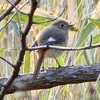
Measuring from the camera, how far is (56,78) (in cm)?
93

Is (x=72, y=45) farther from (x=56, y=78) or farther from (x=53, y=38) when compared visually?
(x=56, y=78)

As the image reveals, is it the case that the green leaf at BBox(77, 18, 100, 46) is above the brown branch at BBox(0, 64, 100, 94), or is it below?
above

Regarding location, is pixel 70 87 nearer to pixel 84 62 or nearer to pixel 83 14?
pixel 84 62

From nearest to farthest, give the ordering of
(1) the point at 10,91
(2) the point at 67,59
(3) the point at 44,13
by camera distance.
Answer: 1. (1) the point at 10,91
2. (3) the point at 44,13
3. (2) the point at 67,59

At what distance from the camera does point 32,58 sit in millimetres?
1152

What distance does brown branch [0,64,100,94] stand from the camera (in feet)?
2.96

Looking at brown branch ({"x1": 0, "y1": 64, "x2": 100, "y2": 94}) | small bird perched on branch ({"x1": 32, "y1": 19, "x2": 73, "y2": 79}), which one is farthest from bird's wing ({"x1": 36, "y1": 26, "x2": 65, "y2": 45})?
brown branch ({"x1": 0, "y1": 64, "x2": 100, "y2": 94})

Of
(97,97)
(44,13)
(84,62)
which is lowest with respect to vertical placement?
(97,97)

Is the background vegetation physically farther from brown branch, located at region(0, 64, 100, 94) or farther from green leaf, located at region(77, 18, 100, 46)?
brown branch, located at region(0, 64, 100, 94)

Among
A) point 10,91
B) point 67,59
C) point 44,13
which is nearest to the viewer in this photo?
point 10,91

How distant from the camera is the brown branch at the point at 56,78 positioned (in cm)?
90

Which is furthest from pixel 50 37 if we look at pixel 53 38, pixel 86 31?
pixel 86 31

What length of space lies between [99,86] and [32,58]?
230 mm

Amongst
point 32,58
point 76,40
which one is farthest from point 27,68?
point 76,40
